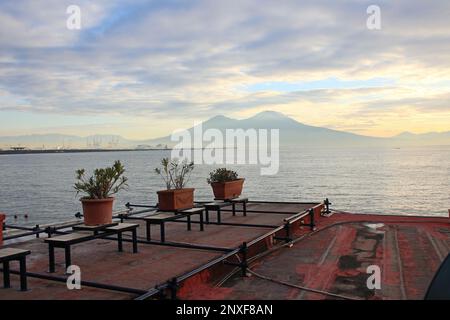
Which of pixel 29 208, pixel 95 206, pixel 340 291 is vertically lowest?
pixel 29 208

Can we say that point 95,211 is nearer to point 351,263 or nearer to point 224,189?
point 351,263

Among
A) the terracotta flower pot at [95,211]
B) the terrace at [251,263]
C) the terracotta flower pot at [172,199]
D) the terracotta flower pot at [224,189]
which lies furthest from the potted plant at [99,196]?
the terracotta flower pot at [224,189]

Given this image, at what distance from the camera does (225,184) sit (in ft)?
35.4

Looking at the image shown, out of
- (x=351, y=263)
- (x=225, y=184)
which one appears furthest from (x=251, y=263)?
(x=225, y=184)

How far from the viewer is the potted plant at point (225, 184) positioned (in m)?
10.8

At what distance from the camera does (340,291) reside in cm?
554

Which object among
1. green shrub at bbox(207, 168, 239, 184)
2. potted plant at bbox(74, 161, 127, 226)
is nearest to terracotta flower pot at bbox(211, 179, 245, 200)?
green shrub at bbox(207, 168, 239, 184)

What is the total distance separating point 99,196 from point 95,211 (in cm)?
35

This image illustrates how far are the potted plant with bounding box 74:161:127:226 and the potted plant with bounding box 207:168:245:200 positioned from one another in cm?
393

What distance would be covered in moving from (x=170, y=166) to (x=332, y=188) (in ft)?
128

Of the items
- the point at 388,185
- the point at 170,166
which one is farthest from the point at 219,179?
the point at 388,185

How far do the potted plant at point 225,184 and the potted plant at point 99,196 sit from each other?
155 inches

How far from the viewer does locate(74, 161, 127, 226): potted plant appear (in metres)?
6.79
